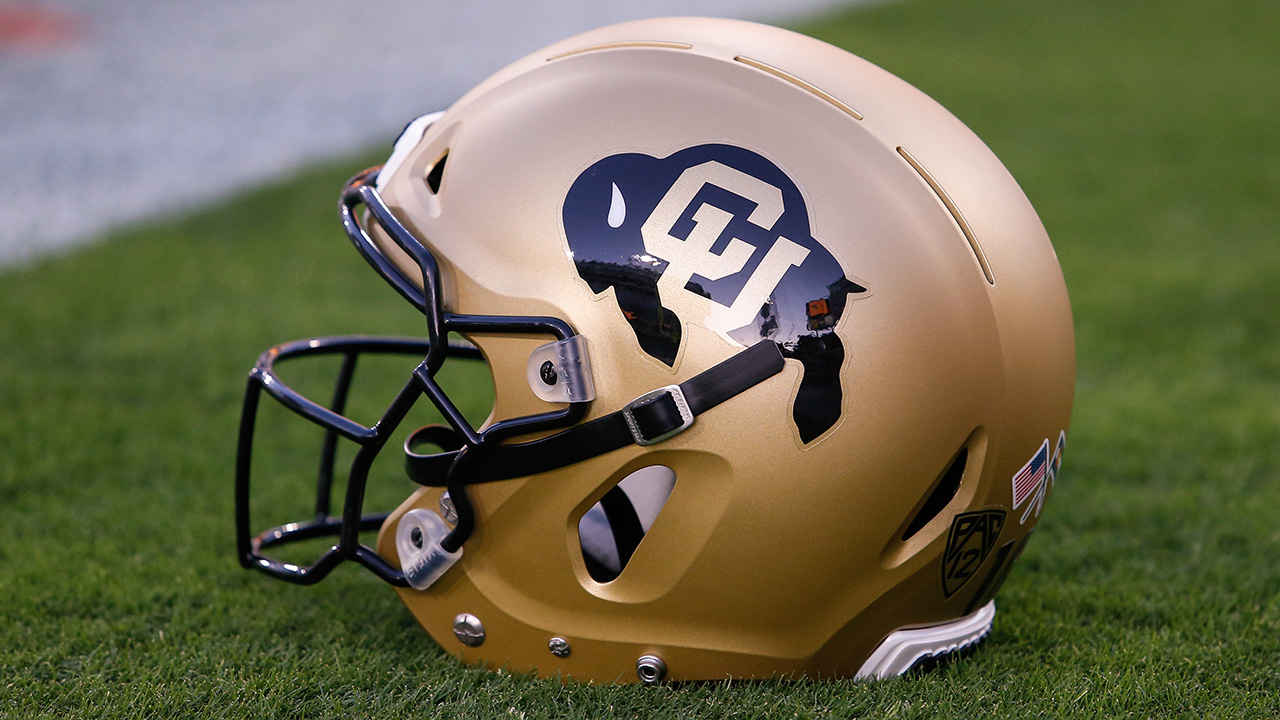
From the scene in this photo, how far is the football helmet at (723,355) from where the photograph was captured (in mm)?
1772

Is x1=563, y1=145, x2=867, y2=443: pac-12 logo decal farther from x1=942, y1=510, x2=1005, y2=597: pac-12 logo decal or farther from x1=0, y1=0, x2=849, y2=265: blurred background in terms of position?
x1=0, y1=0, x2=849, y2=265: blurred background

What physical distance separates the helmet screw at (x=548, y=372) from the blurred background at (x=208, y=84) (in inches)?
174

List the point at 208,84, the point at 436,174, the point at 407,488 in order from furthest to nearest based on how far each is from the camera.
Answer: the point at 208,84 → the point at 407,488 → the point at 436,174

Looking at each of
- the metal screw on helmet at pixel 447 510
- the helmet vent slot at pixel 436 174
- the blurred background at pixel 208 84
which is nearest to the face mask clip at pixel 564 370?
the metal screw on helmet at pixel 447 510

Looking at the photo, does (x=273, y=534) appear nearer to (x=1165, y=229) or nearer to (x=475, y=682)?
(x=475, y=682)

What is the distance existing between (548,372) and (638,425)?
17 centimetres

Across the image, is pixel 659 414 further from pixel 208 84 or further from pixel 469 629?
pixel 208 84

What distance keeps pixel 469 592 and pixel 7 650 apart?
36.3 inches

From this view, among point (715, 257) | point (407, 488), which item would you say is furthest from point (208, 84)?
point (715, 257)

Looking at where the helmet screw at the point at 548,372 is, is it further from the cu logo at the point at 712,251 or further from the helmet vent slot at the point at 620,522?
the helmet vent slot at the point at 620,522

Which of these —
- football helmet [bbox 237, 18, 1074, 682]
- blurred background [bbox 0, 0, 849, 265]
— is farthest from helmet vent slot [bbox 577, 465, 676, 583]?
blurred background [bbox 0, 0, 849, 265]

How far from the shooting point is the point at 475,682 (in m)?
2.05

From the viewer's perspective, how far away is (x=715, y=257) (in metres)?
1.78

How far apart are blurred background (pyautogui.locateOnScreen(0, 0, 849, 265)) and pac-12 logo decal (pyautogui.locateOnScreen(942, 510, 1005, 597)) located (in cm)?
486
